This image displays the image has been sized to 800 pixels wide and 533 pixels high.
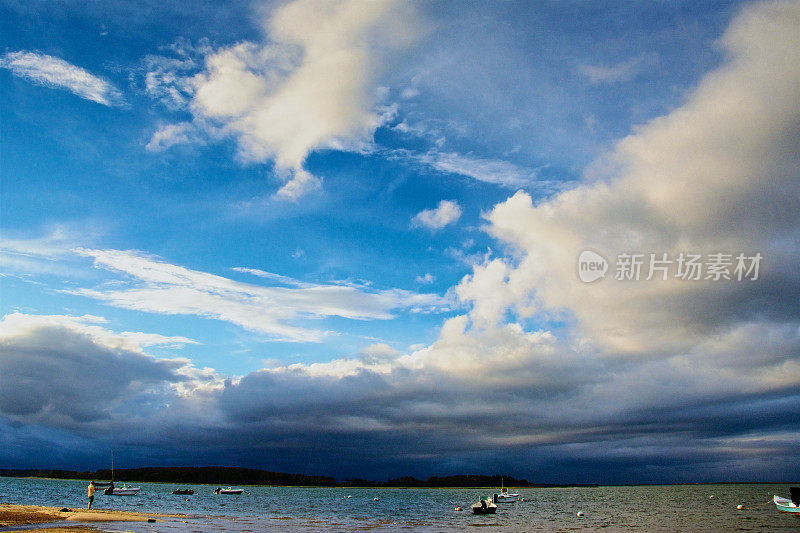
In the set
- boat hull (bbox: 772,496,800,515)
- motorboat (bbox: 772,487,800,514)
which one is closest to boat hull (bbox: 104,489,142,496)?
boat hull (bbox: 772,496,800,515)

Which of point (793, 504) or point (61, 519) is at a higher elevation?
point (61, 519)

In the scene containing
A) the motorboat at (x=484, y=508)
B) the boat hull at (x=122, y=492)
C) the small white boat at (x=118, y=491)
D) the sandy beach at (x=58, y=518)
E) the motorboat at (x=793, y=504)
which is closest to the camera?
the sandy beach at (x=58, y=518)

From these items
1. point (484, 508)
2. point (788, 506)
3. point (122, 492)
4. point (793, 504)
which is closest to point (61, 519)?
point (484, 508)

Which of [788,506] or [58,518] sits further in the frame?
[788,506]

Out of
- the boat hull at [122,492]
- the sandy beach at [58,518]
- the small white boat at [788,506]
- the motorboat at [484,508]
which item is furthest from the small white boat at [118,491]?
the small white boat at [788,506]

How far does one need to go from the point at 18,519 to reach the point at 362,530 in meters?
39.3

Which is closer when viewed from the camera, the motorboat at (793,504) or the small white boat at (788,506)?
the motorboat at (793,504)

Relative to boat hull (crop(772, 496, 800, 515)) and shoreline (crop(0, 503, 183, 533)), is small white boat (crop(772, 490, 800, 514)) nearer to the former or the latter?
boat hull (crop(772, 496, 800, 515))

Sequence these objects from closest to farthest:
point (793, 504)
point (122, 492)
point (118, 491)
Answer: point (793, 504)
point (118, 491)
point (122, 492)

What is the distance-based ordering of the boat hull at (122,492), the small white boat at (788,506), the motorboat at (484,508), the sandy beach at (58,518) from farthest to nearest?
the boat hull at (122,492)
the motorboat at (484,508)
the small white boat at (788,506)
the sandy beach at (58,518)

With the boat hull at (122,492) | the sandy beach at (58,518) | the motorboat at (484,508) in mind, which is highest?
the sandy beach at (58,518)

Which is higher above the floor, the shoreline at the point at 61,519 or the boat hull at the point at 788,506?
the shoreline at the point at 61,519

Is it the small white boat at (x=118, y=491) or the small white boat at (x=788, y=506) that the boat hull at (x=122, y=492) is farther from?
the small white boat at (x=788, y=506)

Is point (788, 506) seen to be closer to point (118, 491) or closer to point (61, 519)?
point (61, 519)
